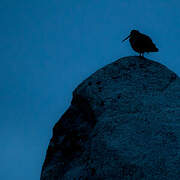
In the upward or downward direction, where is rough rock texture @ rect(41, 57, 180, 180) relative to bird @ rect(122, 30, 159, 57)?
downward

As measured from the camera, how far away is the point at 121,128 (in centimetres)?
777

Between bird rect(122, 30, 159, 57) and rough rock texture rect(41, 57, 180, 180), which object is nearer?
rough rock texture rect(41, 57, 180, 180)

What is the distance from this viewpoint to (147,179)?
22.7ft

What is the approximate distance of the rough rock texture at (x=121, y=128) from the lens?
7.20 m

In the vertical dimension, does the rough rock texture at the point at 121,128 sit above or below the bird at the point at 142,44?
below

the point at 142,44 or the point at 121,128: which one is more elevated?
the point at 142,44

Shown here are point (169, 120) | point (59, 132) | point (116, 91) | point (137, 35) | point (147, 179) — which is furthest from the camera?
point (137, 35)

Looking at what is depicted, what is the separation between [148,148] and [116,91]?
1.84 m

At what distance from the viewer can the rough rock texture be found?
7203 mm

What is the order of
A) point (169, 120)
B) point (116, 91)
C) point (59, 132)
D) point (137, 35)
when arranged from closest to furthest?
1. point (169, 120)
2. point (116, 91)
3. point (59, 132)
4. point (137, 35)

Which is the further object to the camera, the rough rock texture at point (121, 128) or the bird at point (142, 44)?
the bird at point (142, 44)

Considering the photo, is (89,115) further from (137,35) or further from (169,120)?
(137,35)

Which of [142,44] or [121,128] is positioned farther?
[142,44]

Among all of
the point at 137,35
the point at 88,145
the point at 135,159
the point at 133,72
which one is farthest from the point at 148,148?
the point at 137,35
